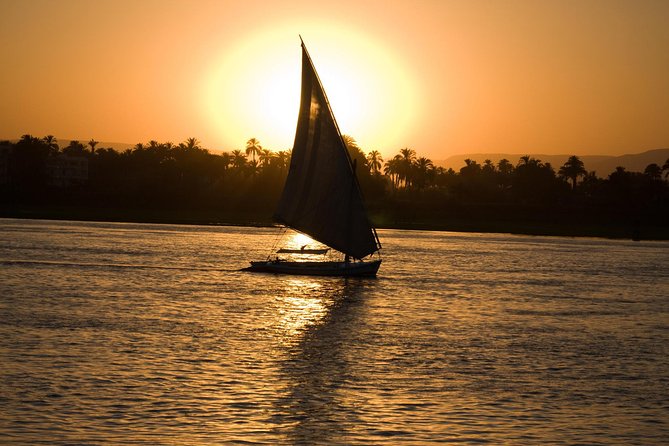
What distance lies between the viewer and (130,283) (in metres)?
59.2

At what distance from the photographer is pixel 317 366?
95.4 ft

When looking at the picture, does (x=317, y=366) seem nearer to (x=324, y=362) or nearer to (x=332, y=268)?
(x=324, y=362)

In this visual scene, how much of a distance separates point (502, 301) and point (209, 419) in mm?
35694

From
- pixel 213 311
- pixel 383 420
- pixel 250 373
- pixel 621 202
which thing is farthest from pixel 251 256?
pixel 621 202

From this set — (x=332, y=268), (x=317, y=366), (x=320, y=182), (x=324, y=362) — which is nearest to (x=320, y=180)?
(x=320, y=182)

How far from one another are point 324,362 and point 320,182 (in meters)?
32.0

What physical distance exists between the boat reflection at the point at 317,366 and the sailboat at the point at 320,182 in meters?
6.76

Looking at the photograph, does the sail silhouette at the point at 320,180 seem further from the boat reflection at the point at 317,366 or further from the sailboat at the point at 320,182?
the boat reflection at the point at 317,366

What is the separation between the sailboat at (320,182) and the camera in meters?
61.0

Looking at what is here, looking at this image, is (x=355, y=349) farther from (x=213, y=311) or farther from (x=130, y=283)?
(x=130, y=283)

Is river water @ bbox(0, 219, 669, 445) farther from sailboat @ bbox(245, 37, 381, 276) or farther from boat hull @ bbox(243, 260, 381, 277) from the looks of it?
sailboat @ bbox(245, 37, 381, 276)

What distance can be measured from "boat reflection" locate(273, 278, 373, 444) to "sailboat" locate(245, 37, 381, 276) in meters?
6.76

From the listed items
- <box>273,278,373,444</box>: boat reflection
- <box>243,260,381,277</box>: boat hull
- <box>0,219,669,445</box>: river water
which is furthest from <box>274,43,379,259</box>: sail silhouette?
<box>273,278,373,444</box>: boat reflection

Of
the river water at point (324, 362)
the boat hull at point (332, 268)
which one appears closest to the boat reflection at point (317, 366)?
the river water at point (324, 362)
